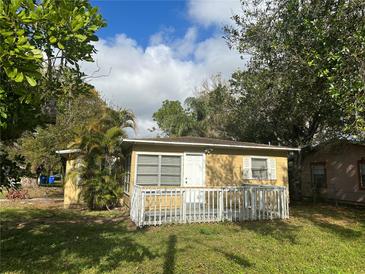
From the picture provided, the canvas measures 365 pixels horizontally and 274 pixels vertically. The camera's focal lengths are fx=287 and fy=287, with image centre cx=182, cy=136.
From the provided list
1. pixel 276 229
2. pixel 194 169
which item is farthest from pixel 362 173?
pixel 276 229

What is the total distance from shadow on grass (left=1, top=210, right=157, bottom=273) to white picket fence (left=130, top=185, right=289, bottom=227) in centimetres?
90

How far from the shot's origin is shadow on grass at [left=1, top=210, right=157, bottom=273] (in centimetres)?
Result: 560

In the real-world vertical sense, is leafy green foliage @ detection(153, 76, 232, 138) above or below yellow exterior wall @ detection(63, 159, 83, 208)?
above

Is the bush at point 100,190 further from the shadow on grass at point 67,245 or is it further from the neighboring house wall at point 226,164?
the shadow on grass at point 67,245

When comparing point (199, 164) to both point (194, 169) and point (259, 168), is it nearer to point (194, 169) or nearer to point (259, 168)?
point (194, 169)

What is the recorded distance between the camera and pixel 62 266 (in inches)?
216

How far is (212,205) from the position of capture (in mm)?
10422

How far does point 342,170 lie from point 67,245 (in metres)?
17.0

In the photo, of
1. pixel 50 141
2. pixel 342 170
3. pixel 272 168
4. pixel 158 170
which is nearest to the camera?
pixel 158 170

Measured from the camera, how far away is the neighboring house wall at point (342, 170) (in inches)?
671

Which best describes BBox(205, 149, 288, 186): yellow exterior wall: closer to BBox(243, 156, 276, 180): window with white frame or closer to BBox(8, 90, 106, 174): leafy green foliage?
BBox(243, 156, 276, 180): window with white frame

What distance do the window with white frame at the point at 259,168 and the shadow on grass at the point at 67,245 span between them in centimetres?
661

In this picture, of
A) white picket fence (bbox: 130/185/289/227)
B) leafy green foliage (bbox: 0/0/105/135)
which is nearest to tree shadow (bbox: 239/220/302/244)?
white picket fence (bbox: 130/185/289/227)

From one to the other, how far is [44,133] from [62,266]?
15.2 m
